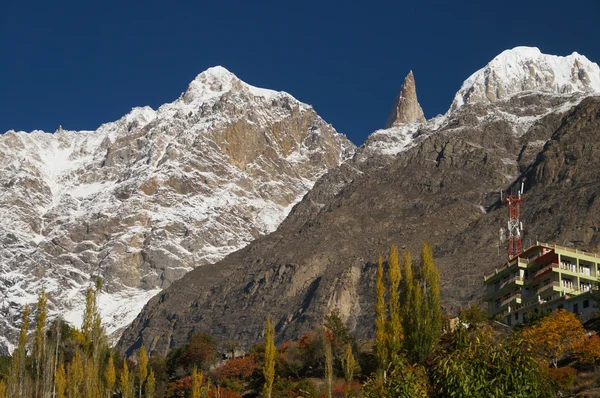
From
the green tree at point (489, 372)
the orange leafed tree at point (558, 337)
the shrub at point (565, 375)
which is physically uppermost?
the orange leafed tree at point (558, 337)

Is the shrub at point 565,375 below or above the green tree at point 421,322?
below

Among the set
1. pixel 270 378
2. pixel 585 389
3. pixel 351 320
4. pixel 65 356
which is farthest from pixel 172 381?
pixel 351 320

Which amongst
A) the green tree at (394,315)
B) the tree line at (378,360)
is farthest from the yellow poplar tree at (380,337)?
the green tree at (394,315)

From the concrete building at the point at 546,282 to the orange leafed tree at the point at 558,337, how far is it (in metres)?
15.7

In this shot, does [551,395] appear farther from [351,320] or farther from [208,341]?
[351,320]

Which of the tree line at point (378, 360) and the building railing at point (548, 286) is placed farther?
the building railing at point (548, 286)

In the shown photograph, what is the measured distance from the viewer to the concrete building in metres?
99.7

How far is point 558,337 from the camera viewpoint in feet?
259

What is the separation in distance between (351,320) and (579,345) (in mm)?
107132

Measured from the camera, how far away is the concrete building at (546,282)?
327 ft

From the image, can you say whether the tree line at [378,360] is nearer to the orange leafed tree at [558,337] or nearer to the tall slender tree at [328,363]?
the orange leafed tree at [558,337]

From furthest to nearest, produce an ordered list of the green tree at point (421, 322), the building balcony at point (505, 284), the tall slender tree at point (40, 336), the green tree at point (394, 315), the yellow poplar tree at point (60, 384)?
the building balcony at point (505, 284), the green tree at point (421, 322), the green tree at point (394, 315), the tall slender tree at point (40, 336), the yellow poplar tree at point (60, 384)

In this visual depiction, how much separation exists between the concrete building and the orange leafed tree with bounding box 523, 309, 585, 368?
15.7m

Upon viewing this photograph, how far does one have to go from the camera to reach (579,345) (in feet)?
253
